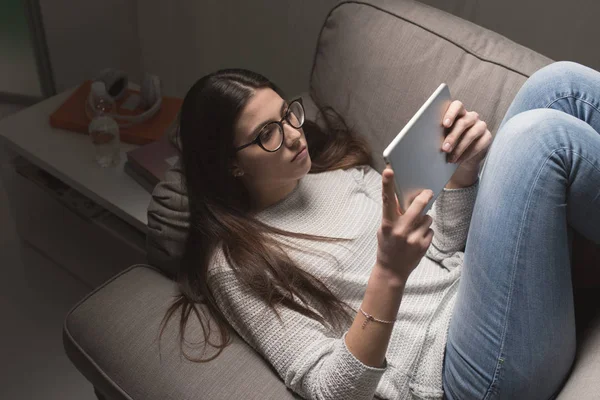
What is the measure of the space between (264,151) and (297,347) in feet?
1.13

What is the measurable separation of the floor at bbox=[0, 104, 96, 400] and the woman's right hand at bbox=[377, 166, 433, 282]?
1032 mm

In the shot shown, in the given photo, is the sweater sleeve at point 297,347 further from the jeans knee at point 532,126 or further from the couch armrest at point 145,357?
the jeans knee at point 532,126

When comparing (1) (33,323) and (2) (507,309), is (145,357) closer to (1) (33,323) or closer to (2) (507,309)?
(2) (507,309)

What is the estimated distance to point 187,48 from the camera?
7.26ft

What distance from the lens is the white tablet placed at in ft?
2.71

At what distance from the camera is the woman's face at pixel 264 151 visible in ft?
3.60

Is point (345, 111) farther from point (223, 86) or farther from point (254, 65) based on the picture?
point (254, 65)

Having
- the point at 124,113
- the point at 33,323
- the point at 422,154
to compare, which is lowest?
the point at 33,323

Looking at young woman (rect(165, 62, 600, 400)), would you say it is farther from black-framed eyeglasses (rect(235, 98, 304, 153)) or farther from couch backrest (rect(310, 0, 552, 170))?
couch backrest (rect(310, 0, 552, 170))

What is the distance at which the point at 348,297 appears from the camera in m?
1.12

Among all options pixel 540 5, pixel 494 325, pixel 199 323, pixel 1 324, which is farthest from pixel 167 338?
pixel 540 5

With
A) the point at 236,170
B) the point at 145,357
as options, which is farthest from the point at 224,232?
the point at 145,357

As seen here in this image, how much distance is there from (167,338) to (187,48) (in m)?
1.39

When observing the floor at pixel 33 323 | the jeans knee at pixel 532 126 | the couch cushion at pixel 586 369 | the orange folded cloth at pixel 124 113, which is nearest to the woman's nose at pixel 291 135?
the jeans knee at pixel 532 126
